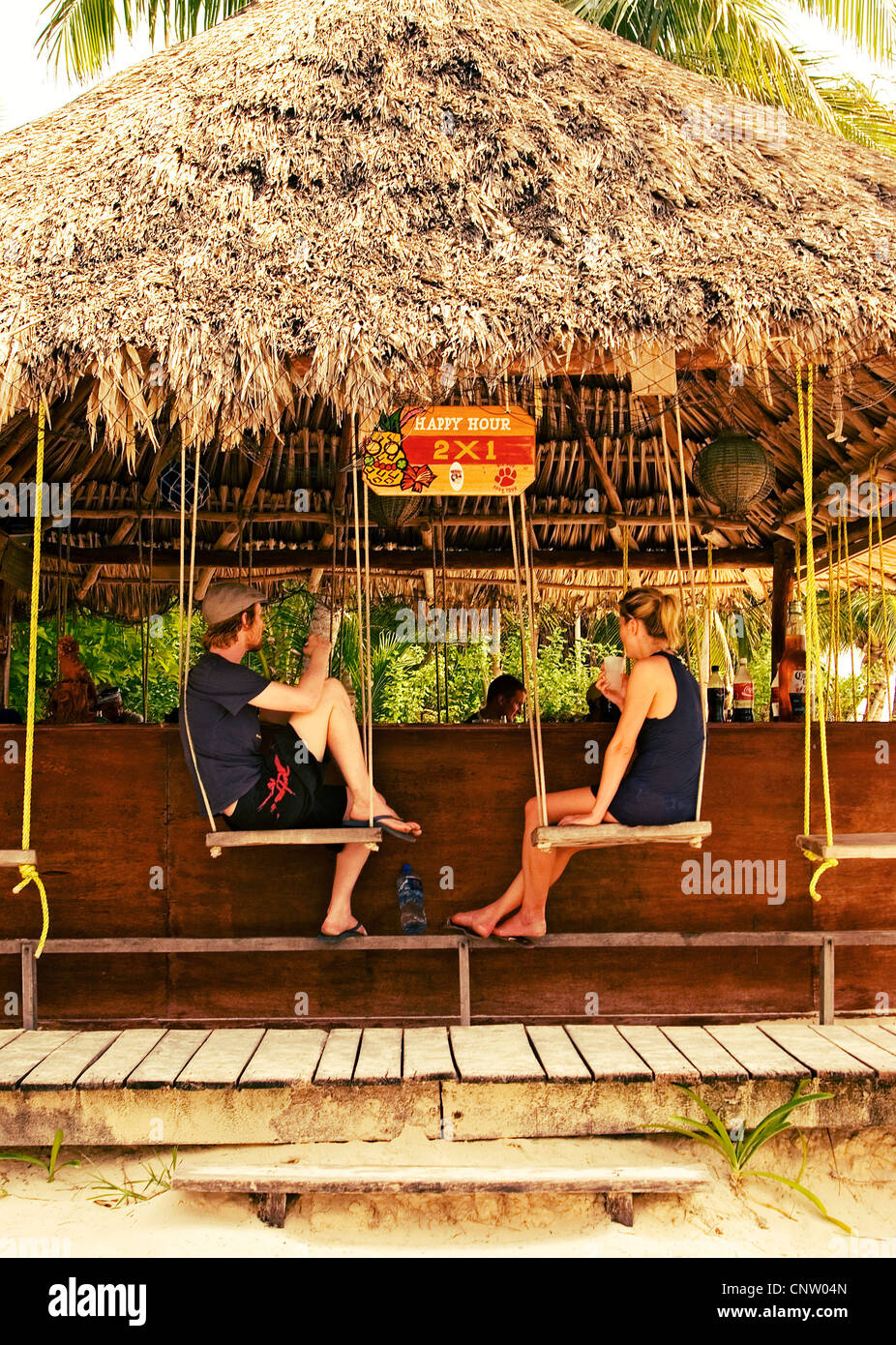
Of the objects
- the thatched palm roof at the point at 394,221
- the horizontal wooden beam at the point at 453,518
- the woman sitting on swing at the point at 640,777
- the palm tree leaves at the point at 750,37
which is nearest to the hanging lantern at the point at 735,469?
the thatched palm roof at the point at 394,221

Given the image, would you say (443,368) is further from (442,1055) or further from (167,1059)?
(167,1059)

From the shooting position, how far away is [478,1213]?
336 cm

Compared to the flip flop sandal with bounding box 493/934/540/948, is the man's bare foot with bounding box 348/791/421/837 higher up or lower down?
higher up

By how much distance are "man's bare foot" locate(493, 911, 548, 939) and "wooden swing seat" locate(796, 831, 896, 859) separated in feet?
3.09

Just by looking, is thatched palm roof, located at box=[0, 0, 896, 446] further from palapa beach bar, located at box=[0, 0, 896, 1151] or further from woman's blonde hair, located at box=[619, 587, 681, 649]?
woman's blonde hair, located at box=[619, 587, 681, 649]

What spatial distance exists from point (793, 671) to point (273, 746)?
2.72m

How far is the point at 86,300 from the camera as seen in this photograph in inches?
139

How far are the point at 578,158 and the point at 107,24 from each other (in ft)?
27.4

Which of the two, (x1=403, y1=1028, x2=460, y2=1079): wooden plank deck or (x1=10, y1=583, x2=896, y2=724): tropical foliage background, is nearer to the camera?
(x1=403, y1=1028, x2=460, y2=1079): wooden plank deck

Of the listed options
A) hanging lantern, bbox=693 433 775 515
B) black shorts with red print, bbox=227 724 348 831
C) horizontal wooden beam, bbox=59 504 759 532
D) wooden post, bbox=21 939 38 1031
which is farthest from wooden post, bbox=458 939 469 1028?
horizontal wooden beam, bbox=59 504 759 532

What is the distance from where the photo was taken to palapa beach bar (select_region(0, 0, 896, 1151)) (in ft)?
11.5

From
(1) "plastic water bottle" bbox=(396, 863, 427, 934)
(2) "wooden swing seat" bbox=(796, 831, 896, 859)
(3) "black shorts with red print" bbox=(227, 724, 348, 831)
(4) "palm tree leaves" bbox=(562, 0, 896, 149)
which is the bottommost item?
(1) "plastic water bottle" bbox=(396, 863, 427, 934)
